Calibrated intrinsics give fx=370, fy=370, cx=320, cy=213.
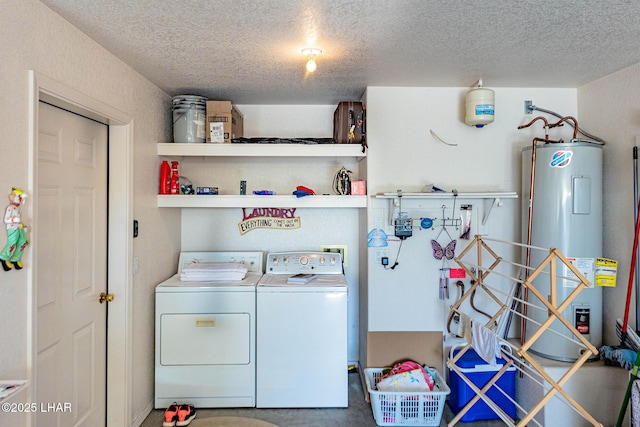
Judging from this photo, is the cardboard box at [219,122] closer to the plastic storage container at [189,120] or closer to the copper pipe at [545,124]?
the plastic storage container at [189,120]

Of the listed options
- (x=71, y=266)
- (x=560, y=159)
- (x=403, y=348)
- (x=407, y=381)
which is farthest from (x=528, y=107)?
(x=71, y=266)

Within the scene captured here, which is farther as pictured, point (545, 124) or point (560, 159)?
point (545, 124)

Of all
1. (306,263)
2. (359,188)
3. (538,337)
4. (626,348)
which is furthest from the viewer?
(306,263)

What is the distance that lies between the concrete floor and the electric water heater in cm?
84

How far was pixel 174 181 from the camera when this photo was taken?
290 centimetres

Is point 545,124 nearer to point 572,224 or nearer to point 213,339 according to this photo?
point 572,224

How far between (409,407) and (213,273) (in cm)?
166

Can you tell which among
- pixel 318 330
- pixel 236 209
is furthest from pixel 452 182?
pixel 236 209

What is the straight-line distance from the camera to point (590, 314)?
2.40m

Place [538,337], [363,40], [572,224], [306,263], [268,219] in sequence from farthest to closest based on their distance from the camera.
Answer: [268,219] → [306,263] → [572,224] → [538,337] → [363,40]

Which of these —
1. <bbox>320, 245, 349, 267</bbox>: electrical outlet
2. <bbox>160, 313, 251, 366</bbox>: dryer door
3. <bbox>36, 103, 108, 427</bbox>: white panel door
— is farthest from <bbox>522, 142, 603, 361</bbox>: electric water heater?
<bbox>36, 103, 108, 427</bbox>: white panel door

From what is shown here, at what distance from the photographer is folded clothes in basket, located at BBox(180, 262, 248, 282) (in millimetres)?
2795

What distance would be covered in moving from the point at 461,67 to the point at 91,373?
117 inches

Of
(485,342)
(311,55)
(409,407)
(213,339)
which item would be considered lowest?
(409,407)
